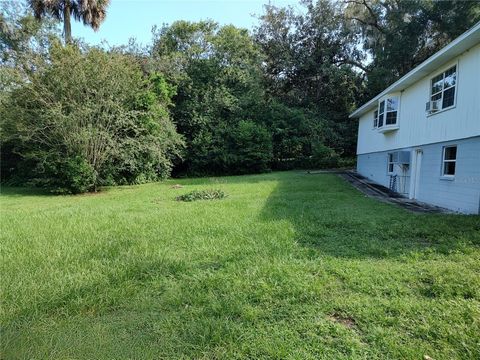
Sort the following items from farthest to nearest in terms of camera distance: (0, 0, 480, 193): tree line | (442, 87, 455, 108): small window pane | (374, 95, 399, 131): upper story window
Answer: (0, 0, 480, 193): tree line < (374, 95, 399, 131): upper story window < (442, 87, 455, 108): small window pane

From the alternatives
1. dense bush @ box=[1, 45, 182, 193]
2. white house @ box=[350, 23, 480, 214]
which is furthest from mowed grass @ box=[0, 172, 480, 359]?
dense bush @ box=[1, 45, 182, 193]

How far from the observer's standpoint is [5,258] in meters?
4.32

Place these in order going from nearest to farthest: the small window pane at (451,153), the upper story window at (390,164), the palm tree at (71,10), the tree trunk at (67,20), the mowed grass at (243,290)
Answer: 1. the mowed grass at (243,290)
2. the small window pane at (451,153)
3. the upper story window at (390,164)
4. the palm tree at (71,10)
5. the tree trunk at (67,20)

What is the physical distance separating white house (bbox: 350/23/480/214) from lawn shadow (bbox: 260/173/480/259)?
5.76 ft

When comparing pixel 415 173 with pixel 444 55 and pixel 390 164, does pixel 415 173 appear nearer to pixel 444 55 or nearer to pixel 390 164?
pixel 390 164

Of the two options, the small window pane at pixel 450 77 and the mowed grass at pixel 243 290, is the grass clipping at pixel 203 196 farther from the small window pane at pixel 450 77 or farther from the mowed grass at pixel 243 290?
the small window pane at pixel 450 77

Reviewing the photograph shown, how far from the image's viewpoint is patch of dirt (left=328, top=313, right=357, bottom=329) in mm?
2715

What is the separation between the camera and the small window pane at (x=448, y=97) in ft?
27.8

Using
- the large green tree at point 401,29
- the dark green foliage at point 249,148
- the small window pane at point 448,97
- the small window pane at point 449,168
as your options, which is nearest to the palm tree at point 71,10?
the dark green foliage at point 249,148

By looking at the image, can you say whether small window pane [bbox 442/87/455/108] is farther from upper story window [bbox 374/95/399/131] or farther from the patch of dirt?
the patch of dirt

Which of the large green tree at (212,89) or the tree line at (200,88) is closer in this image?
the tree line at (200,88)

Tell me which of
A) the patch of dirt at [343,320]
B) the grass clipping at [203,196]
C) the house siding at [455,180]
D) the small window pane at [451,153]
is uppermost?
the small window pane at [451,153]

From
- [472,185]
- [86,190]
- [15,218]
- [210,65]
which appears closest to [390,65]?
[210,65]

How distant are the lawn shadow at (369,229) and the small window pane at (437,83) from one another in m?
4.08
